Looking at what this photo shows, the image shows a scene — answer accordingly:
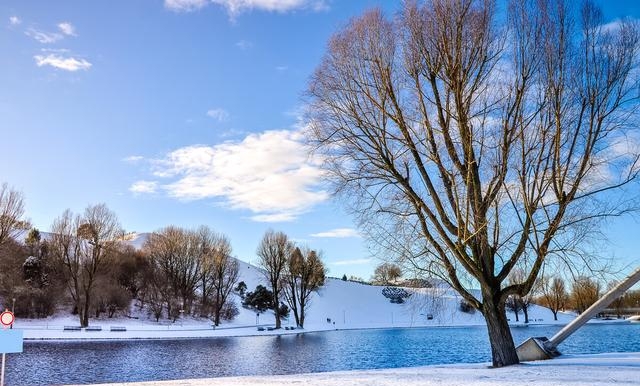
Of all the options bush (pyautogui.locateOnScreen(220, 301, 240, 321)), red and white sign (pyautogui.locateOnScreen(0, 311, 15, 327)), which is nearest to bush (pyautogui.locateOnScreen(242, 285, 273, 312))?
bush (pyautogui.locateOnScreen(220, 301, 240, 321))

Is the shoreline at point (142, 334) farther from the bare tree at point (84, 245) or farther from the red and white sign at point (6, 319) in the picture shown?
the red and white sign at point (6, 319)

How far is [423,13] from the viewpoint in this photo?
12.3 meters

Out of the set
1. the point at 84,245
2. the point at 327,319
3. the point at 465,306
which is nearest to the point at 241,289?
the point at 327,319

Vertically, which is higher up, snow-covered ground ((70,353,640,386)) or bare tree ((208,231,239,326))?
bare tree ((208,231,239,326))

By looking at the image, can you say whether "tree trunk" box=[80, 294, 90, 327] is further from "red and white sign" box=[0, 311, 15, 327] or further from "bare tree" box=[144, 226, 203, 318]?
"red and white sign" box=[0, 311, 15, 327]

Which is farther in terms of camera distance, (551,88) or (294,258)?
(294,258)

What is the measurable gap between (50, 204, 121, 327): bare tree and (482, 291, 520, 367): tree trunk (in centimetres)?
4454

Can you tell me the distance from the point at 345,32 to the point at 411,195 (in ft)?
15.4

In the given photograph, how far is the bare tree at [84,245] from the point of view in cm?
4981

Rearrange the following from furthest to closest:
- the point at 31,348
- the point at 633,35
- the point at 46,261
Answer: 1. the point at 46,261
2. the point at 31,348
3. the point at 633,35

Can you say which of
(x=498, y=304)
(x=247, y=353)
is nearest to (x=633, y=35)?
(x=498, y=304)

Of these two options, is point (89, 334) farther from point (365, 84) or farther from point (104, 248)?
point (365, 84)

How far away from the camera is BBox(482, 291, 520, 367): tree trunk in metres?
13.0

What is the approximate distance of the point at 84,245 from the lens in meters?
52.4
